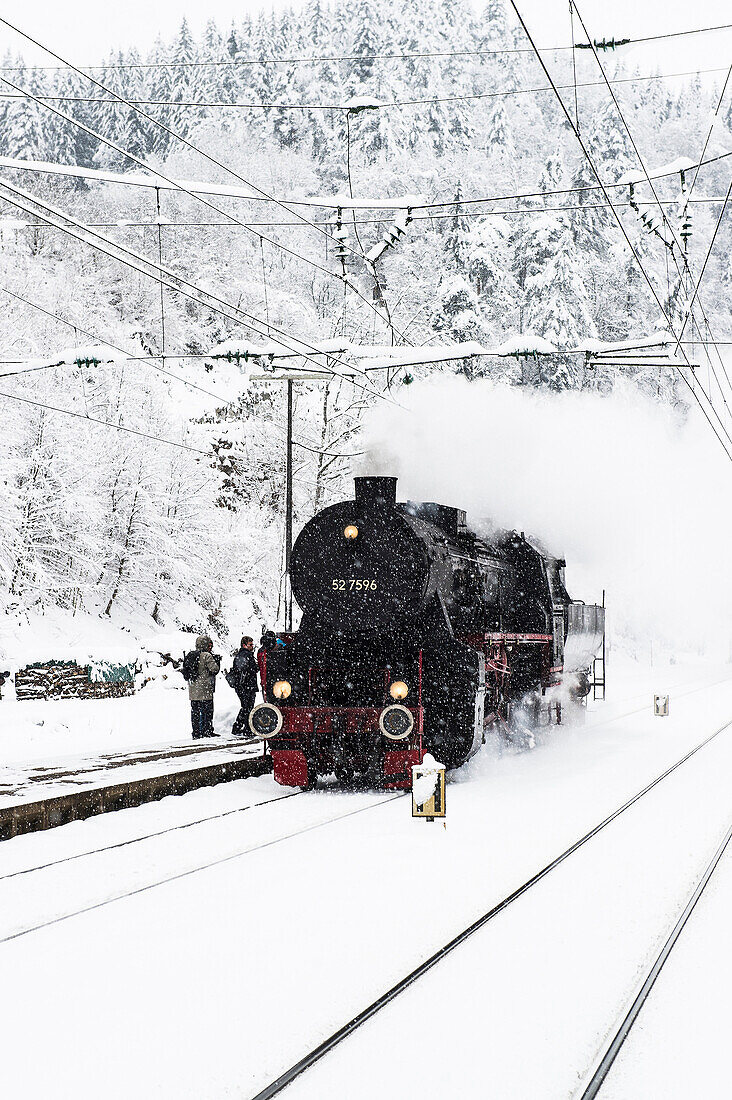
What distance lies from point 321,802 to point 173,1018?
619cm

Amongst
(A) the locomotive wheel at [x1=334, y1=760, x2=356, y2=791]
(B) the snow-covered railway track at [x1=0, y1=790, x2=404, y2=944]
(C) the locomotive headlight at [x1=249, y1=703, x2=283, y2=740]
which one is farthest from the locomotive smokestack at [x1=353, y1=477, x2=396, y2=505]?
(B) the snow-covered railway track at [x1=0, y1=790, x2=404, y2=944]

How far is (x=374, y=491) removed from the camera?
11.9 metres

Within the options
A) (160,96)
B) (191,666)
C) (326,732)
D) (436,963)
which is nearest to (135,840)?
(326,732)

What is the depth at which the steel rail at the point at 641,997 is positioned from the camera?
4.01m

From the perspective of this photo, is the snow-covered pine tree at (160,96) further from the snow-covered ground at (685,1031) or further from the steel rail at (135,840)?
the snow-covered ground at (685,1031)

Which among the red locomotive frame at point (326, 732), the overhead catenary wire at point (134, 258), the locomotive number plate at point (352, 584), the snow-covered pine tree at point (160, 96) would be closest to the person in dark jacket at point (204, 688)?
the red locomotive frame at point (326, 732)

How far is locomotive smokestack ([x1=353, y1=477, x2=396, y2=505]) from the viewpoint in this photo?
11.8m

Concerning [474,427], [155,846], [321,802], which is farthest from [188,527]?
[155,846]

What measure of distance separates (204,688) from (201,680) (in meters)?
0.19

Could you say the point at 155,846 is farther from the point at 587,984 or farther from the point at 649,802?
the point at 649,802

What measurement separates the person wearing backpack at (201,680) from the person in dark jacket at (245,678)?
1.40ft

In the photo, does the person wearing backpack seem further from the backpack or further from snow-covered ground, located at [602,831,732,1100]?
snow-covered ground, located at [602,831,732,1100]

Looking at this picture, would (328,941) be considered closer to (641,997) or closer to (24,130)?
(641,997)

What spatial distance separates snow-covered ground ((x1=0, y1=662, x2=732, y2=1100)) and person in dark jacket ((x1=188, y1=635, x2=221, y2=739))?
3.59m
